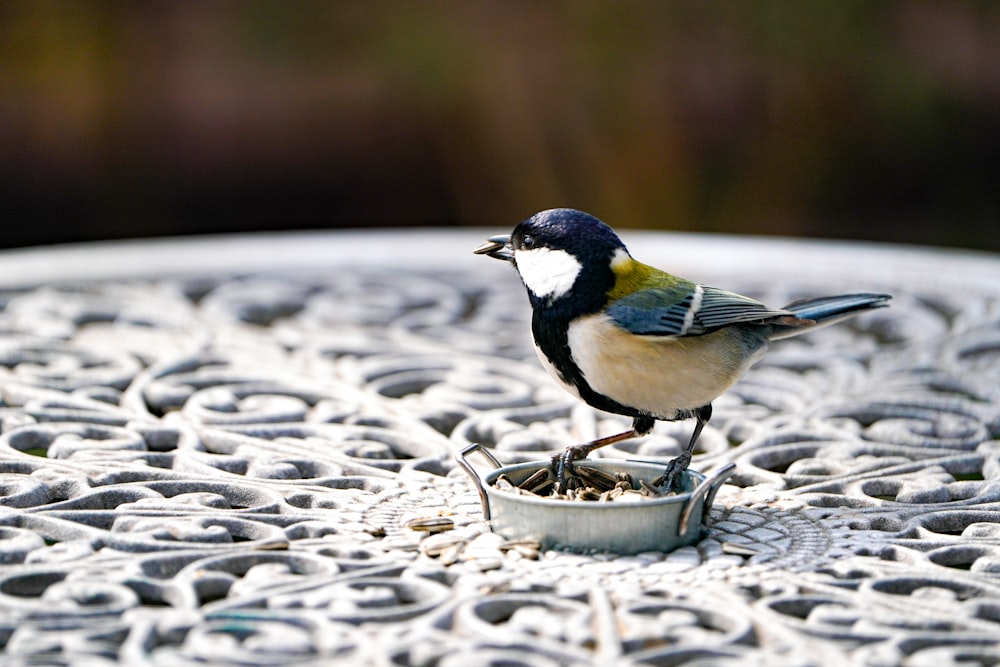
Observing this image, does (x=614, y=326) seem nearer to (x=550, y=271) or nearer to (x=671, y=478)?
(x=550, y=271)

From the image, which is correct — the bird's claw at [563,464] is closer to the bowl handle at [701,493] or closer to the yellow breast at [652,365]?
the yellow breast at [652,365]

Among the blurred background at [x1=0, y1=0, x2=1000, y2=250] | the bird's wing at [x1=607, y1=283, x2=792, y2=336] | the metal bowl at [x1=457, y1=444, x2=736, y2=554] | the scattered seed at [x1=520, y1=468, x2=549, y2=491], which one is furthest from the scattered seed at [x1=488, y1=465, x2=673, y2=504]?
the blurred background at [x1=0, y1=0, x2=1000, y2=250]

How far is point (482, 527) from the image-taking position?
254 centimetres

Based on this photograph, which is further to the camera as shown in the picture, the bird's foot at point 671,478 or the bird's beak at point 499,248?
the bird's beak at point 499,248

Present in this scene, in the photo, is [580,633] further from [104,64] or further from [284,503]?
[104,64]

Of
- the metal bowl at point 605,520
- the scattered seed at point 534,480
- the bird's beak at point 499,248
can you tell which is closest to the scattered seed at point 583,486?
the scattered seed at point 534,480

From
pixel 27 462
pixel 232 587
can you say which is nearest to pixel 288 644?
pixel 232 587

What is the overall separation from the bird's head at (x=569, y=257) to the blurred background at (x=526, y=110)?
6147 millimetres

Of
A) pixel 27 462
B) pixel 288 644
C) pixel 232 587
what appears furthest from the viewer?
pixel 27 462

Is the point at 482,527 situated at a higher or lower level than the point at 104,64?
lower

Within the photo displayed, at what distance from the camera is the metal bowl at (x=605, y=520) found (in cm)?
237

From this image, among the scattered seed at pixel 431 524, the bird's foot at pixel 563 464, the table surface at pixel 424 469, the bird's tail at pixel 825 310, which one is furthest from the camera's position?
the bird's tail at pixel 825 310

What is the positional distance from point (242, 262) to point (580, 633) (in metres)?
3.51

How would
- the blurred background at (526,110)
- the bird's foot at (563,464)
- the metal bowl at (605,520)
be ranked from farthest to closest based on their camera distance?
the blurred background at (526,110) < the bird's foot at (563,464) < the metal bowl at (605,520)
